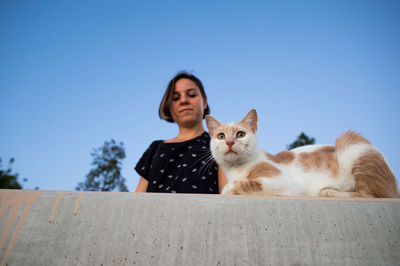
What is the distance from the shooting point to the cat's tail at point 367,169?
130cm

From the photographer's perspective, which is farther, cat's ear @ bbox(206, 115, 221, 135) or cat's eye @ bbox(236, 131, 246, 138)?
cat's ear @ bbox(206, 115, 221, 135)

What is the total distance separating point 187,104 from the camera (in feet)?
8.82

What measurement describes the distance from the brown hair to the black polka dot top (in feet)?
1.44

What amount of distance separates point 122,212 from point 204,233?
0.40m

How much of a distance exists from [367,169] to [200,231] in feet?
3.52

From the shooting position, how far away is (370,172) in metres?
1.32

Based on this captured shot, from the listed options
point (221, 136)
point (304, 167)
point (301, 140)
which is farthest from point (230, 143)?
point (301, 140)

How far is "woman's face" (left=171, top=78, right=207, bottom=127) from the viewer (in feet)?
8.80

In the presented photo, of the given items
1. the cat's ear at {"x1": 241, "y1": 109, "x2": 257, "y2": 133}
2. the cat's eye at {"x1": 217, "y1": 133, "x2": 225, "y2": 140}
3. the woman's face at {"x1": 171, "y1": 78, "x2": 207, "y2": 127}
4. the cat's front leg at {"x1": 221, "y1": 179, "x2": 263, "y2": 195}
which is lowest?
the cat's front leg at {"x1": 221, "y1": 179, "x2": 263, "y2": 195}

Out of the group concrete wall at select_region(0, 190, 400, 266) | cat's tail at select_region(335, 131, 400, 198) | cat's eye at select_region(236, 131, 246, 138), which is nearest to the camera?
concrete wall at select_region(0, 190, 400, 266)

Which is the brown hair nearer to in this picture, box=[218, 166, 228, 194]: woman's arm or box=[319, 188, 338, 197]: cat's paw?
box=[218, 166, 228, 194]: woman's arm

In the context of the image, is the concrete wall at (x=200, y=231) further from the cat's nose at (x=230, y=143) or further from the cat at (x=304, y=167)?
the cat's nose at (x=230, y=143)

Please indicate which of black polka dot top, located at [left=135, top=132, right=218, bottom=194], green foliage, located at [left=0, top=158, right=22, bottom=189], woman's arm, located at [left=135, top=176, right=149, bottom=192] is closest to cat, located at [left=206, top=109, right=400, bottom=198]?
black polka dot top, located at [left=135, top=132, right=218, bottom=194]

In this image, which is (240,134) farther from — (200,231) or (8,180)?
(8,180)
